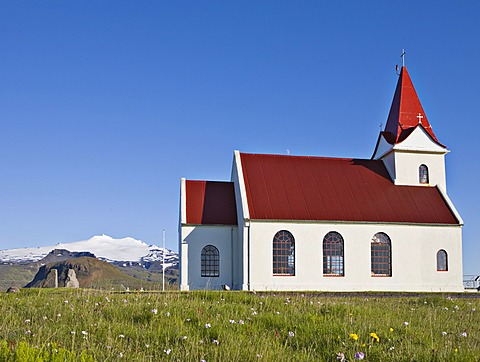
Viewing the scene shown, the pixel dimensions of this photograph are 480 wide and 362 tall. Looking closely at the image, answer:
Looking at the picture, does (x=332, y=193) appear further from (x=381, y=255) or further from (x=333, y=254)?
(x=381, y=255)

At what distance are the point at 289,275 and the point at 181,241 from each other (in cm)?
723

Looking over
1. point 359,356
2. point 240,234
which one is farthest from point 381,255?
point 359,356

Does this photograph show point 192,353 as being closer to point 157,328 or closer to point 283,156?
point 157,328

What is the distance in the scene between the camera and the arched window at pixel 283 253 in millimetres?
35594

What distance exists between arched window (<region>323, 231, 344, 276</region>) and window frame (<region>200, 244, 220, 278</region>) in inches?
271

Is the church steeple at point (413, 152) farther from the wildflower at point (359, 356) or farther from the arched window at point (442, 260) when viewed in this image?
the wildflower at point (359, 356)

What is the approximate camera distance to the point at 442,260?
3838 cm

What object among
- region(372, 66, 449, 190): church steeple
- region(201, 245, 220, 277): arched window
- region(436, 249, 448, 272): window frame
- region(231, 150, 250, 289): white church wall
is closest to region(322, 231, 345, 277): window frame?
region(231, 150, 250, 289): white church wall

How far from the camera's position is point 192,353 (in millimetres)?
7840

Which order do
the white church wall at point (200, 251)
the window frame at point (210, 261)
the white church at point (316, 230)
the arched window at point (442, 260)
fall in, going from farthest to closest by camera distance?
1. the arched window at point (442, 260)
2. the window frame at point (210, 261)
3. the white church wall at point (200, 251)
4. the white church at point (316, 230)

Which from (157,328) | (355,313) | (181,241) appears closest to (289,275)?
(181,241)

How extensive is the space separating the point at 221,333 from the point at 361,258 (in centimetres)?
2865

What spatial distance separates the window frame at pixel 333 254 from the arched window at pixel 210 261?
22.5 feet

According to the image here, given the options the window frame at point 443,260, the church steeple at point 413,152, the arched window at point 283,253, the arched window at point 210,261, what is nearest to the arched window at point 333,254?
the arched window at point 283,253
